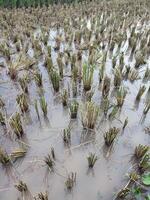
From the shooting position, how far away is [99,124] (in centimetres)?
317

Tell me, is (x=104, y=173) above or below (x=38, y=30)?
below

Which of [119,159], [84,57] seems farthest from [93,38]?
[119,159]

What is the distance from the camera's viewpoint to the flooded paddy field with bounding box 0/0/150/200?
2438 mm

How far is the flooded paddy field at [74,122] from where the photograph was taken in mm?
2438

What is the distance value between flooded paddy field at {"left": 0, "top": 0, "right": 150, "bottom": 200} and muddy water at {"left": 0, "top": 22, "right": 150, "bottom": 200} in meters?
0.01

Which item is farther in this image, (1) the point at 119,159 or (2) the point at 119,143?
(2) the point at 119,143

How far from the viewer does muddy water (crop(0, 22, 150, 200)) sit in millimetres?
2412

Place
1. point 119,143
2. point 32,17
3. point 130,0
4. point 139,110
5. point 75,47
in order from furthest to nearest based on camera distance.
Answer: point 130,0, point 32,17, point 75,47, point 139,110, point 119,143

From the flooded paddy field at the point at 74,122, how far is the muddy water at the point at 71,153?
0.03ft

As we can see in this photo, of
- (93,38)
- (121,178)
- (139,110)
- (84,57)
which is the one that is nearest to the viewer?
(121,178)

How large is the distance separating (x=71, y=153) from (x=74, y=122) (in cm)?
55

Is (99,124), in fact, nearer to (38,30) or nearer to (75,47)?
(75,47)

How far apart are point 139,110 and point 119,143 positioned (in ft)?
2.65

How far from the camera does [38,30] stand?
656cm
